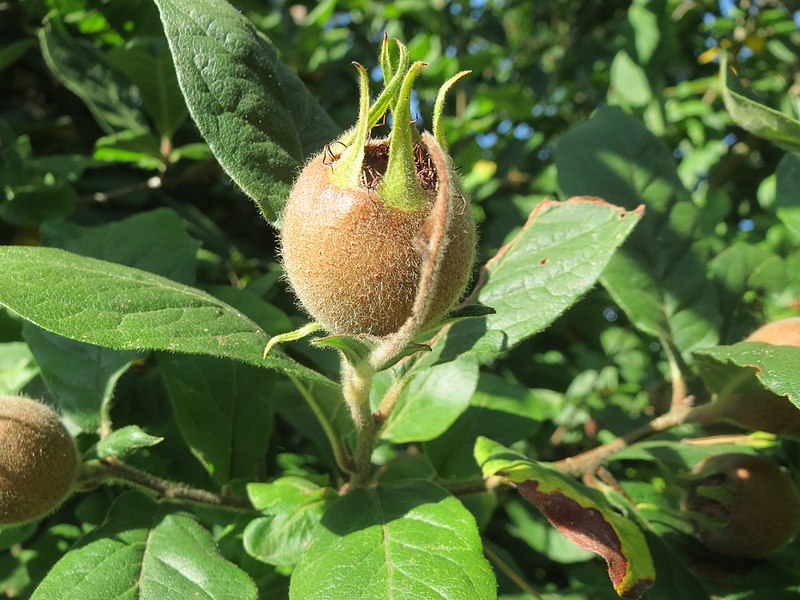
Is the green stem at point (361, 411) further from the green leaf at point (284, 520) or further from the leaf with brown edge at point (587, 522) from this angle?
the leaf with brown edge at point (587, 522)

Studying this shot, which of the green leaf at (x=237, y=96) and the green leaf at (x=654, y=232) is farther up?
the green leaf at (x=237, y=96)

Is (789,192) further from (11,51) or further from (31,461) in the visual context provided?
(11,51)

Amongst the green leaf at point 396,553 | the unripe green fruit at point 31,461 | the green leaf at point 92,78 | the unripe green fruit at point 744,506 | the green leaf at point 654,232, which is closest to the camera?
the green leaf at point 396,553

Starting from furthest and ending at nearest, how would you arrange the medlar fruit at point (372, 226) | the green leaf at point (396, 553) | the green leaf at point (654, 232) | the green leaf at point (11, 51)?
the green leaf at point (11, 51), the green leaf at point (654, 232), the green leaf at point (396, 553), the medlar fruit at point (372, 226)

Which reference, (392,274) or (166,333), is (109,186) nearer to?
(166,333)

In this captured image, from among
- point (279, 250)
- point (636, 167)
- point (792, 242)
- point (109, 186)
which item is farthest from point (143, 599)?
point (792, 242)

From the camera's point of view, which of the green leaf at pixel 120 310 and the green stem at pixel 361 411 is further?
the green stem at pixel 361 411

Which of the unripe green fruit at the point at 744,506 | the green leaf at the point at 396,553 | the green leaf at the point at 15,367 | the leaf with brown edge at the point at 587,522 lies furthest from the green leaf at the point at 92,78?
the unripe green fruit at the point at 744,506

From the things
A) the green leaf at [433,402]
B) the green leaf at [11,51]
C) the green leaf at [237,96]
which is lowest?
the green leaf at [433,402]
